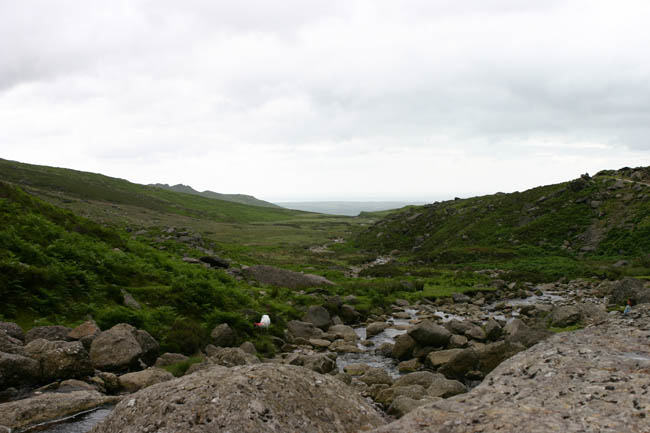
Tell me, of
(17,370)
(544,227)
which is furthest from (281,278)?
(544,227)

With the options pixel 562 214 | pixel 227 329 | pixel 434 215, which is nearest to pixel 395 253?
pixel 434 215

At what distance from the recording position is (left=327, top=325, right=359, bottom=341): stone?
905 inches

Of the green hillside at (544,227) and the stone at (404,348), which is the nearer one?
the stone at (404,348)

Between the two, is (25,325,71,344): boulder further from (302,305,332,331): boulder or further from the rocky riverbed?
(302,305,332,331): boulder

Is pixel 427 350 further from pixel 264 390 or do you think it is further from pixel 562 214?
pixel 562 214

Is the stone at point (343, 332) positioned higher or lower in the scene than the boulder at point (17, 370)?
lower

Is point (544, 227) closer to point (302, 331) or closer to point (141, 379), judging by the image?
point (302, 331)

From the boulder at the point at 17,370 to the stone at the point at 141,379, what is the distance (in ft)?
7.95

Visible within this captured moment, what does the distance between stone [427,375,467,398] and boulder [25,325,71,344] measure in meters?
13.7

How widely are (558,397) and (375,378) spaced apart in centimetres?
784

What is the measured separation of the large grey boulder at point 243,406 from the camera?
7938 mm

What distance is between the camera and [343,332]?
23.8 metres

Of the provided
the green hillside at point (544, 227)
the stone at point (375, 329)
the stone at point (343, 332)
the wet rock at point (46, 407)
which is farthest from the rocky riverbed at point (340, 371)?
the green hillside at point (544, 227)

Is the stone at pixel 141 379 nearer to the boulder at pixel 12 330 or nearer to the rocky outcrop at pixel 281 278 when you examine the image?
the boulder at pixel 12 330
